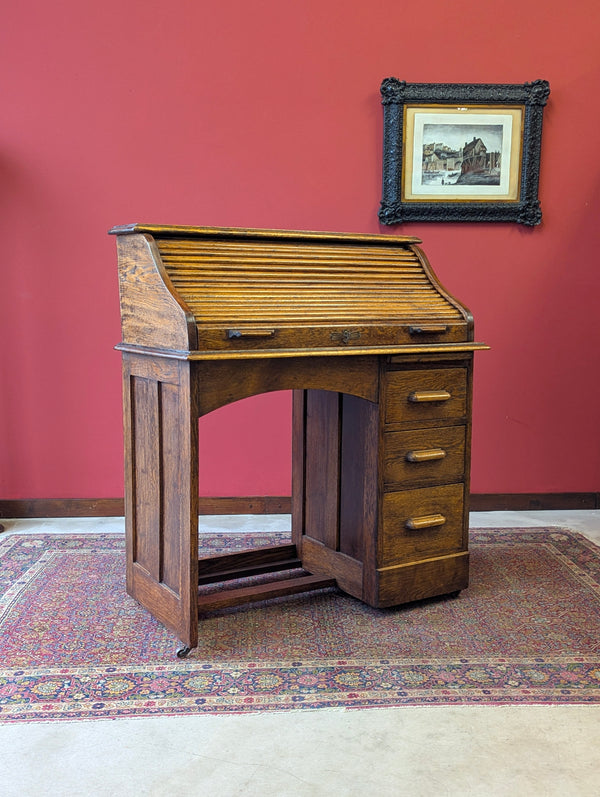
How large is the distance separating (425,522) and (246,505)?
147 cm

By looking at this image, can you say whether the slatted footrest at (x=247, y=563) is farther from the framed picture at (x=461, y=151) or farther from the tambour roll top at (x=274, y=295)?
the framed picture at (x=461, y=151)

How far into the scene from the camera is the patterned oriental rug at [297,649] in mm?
2287

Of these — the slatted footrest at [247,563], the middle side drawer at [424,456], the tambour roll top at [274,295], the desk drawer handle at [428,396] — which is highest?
the tambour roll top at [274,295]

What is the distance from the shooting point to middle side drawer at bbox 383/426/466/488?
112 inches

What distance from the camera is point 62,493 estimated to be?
410 centimetres

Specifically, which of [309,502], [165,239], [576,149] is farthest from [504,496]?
[165,239]

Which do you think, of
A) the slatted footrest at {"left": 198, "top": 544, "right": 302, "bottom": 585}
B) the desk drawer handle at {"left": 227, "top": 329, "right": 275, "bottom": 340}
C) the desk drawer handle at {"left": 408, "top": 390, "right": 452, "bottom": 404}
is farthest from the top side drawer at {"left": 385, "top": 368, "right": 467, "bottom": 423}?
the slatted footrest at {"left": 198, "top": 544, "right": 302, "bottom": 585}

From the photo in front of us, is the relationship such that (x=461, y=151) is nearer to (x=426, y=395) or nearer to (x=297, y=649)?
(x=426, y=395)

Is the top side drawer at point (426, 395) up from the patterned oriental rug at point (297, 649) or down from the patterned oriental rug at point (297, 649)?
up

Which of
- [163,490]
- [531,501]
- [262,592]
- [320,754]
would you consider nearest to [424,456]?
[262,592]

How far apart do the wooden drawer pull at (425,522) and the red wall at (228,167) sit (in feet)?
4.45

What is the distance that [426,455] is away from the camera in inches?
114

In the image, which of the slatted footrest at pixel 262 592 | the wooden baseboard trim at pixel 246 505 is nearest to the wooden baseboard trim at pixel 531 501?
the wooden baseboard trim at pixel 246 505

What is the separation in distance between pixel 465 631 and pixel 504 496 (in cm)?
167
